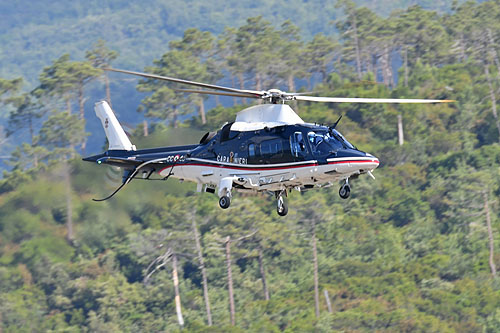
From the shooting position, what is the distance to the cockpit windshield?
29.8 m

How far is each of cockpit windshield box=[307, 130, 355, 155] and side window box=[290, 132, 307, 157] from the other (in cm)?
24

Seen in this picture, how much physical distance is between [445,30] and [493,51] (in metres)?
14.0

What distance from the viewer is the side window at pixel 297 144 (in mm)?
30109

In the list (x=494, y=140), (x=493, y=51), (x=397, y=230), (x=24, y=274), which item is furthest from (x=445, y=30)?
(x=24, y=274)

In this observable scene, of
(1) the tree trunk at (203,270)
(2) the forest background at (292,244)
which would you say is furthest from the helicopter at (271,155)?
(1) the tree trunk at (203,270)

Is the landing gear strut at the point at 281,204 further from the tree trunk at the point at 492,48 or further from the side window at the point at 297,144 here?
the tree trunk at the point at 492,48

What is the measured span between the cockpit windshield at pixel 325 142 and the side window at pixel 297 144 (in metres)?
0.24

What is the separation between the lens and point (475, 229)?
94.3m

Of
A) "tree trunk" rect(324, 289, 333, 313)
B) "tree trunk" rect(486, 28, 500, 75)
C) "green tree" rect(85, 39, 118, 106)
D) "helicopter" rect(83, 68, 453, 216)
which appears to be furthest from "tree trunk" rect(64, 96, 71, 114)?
"helicopter" rect(83, 68, 453, 216)

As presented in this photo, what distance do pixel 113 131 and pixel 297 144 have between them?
877 centimetres

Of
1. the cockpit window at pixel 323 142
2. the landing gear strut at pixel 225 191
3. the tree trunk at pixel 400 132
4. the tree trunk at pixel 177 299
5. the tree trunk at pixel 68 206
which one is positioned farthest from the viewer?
the tree trunk at pixel 400 132

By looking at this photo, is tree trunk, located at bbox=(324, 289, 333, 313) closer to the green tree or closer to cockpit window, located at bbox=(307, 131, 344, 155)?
cockpit window, located at bbox=(307, 131, 344, 155)

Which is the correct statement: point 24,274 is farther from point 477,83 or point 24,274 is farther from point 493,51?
point 493,51

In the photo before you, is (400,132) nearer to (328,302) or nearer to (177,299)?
(328,302)
